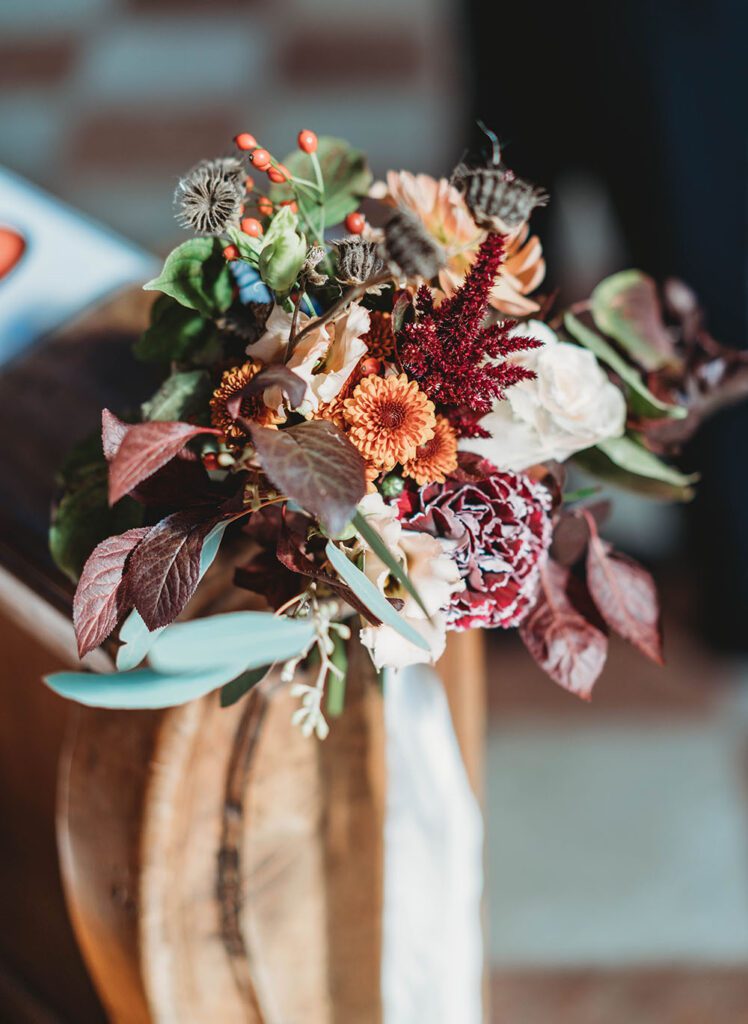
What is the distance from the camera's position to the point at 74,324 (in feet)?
3.10

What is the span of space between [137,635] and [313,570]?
125 mm

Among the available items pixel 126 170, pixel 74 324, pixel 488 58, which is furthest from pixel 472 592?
pixel 126 170

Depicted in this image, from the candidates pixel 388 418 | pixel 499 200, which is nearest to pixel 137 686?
pixel 388 418

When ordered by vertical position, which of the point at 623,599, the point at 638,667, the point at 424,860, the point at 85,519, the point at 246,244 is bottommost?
the point at 638,667

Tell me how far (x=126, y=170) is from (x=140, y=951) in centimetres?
242

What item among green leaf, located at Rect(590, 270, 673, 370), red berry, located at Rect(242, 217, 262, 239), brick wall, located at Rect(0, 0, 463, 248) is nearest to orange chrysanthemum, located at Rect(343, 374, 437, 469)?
red berry, located at Rect(242, 217, 262, 239)

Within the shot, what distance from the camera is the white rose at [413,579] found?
55 centimetres

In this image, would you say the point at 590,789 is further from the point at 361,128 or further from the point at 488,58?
the point at 361,128

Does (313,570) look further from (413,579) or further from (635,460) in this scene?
(635,460)

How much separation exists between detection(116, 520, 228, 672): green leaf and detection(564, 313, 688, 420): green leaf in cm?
33

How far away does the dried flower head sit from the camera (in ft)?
1.74

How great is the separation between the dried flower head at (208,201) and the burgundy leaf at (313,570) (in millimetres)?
183

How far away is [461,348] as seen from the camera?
54cm

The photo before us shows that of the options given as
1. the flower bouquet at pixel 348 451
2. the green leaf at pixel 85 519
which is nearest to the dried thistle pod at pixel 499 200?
the flower bouquet at pixel 348 451
